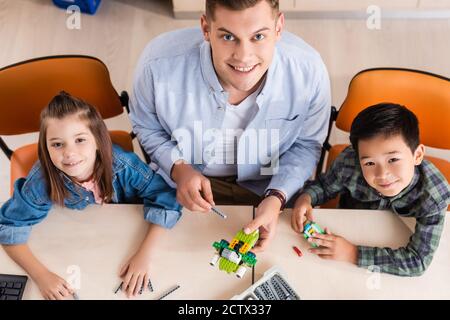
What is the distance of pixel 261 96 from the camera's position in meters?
1.70

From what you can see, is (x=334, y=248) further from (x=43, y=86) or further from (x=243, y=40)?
(x=43, y=86)

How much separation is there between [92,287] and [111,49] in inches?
79.1

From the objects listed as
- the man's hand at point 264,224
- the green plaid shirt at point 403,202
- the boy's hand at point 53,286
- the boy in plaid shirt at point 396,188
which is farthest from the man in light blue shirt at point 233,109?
the boy's hand at point 53,286

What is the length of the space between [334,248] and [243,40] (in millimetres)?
651

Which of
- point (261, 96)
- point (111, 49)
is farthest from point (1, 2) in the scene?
point (261, 96)

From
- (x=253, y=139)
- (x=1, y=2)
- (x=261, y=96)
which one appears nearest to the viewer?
(x=261, y=96)

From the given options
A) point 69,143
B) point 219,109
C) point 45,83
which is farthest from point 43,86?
point 219,109

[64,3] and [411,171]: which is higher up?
[64,3]

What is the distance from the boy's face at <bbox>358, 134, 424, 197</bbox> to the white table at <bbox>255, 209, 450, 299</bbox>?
13 cm

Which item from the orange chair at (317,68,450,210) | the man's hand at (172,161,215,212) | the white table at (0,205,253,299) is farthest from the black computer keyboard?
the orange chair at (317,68,450,210)

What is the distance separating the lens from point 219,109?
1.76m

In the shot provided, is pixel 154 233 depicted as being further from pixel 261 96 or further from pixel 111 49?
pixel 111 49

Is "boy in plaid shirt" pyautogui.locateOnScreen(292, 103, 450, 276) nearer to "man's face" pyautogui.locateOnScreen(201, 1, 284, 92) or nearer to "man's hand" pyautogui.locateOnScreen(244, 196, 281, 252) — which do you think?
"man's hand" pyautogui.locateOnScreen(244, 196, 281, 252)

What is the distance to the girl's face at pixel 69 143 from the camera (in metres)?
1.55
